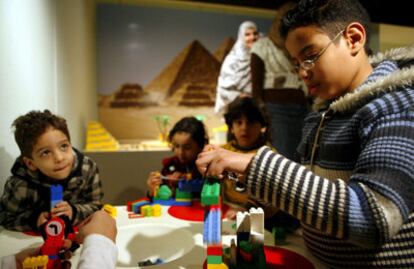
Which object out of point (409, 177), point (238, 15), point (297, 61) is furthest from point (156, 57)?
point (409, 177)

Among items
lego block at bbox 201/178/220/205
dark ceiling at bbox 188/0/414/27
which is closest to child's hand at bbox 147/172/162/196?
lego block at bbox 201/178/220/205

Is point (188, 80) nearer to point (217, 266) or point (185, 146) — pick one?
point (185, 146)

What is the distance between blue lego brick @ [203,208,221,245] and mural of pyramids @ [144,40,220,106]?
2.70 meters

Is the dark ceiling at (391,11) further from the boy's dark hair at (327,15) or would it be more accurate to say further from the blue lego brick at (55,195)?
the blue lego brick at (55,195)

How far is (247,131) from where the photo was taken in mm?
1426

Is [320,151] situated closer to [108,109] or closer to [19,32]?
[19,32]

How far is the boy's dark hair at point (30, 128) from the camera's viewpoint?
2.84 ft

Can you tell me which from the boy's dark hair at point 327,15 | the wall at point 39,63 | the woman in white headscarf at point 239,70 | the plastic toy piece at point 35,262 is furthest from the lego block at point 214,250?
the woman in white headscarf at point 239,70

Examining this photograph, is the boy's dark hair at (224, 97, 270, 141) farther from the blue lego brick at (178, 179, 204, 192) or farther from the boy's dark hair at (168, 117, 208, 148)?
the blue lego brick at (178, 179, 204, 192)

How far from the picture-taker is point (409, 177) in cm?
44

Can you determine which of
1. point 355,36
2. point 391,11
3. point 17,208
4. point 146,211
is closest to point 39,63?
point 17,208

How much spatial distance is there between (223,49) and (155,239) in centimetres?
271

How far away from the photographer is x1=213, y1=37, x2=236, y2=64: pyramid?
3293 mm

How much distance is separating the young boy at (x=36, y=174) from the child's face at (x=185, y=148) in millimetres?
559
